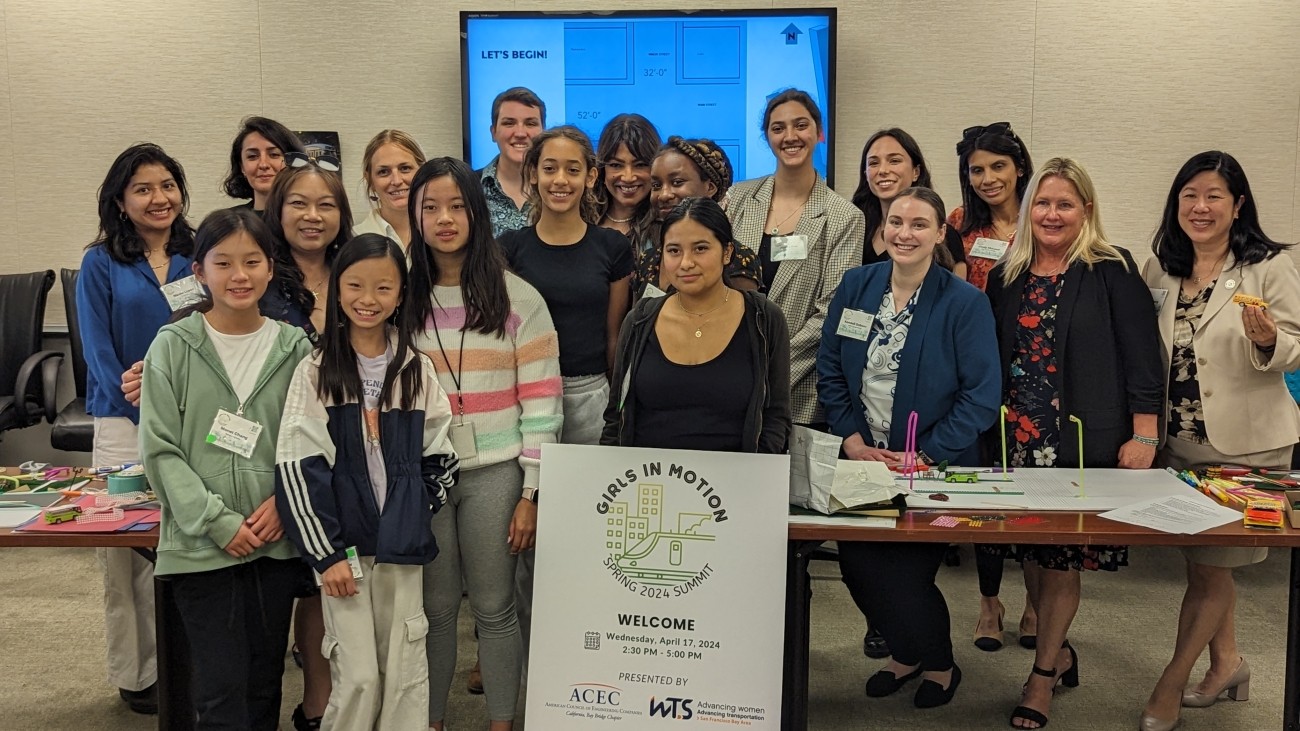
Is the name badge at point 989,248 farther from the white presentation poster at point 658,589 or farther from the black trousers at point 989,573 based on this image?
the white presentation poster at point 658,589

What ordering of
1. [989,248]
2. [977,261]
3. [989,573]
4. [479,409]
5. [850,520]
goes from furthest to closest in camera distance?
[989,573] → [977,261] → [989,248] → [479,409] → [850,520]

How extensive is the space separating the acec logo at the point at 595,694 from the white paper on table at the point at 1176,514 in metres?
1.26

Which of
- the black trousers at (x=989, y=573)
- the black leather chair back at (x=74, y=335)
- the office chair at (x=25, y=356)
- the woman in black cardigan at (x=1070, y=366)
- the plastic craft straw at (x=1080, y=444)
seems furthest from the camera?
the black leather chair back at (x=74, y=335)

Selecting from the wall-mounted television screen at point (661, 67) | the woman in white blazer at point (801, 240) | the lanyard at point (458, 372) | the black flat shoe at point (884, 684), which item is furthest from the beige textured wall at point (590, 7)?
the lanyard at point (458, 372)

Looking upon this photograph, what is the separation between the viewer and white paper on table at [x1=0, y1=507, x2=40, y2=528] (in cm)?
233

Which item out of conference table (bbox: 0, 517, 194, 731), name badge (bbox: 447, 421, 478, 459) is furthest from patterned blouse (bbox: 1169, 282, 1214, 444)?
conference table (bbox: 0, 517, 194, 731)

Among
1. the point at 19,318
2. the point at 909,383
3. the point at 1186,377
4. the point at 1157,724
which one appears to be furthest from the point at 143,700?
the point at 1186,377

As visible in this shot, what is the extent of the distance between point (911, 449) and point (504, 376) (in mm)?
1147

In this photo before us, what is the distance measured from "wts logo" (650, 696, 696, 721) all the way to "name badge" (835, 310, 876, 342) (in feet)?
3.75

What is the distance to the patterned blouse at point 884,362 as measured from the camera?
110 inches

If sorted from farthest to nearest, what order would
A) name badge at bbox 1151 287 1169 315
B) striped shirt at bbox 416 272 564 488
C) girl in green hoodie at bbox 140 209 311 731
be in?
name badge at bbox 1151 287 1169 315 → striped shirt at bbox 416 272 564 488 → girl in green hoodie at bbox 140 209 311 731

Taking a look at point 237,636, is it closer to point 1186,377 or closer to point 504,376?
point 504,376

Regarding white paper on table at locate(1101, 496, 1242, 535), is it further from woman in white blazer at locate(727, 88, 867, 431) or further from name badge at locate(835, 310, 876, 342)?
woman in white blazer at locate(727, 88, 867, 431)

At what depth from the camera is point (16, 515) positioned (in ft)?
7.85
